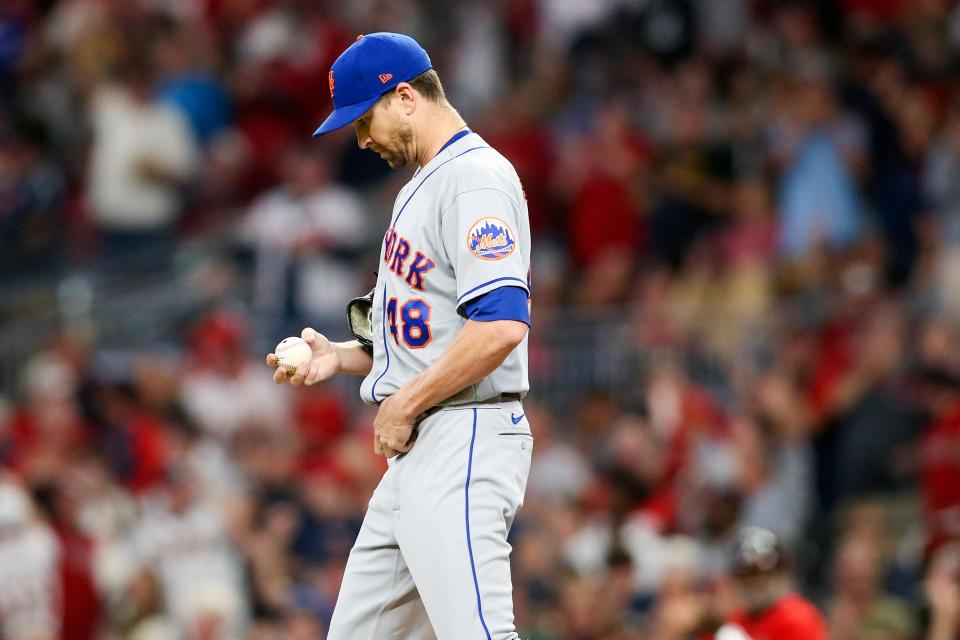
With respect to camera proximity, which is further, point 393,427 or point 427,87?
point 427,87

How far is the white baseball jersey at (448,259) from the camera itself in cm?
431

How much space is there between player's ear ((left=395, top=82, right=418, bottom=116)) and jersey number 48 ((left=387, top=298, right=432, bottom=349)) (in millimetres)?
515

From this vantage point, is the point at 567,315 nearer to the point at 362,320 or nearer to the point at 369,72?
the point at 362,320

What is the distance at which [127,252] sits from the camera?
13.3m

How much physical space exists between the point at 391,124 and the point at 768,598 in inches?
130

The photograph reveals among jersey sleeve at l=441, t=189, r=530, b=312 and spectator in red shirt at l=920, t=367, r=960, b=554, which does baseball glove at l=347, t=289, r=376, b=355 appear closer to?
jersey sleeve at l=441, t=189, r=530, b=312

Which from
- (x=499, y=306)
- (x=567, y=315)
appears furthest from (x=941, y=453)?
(x=499, y=306)

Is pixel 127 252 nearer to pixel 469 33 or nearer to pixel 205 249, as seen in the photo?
pixel 205 249

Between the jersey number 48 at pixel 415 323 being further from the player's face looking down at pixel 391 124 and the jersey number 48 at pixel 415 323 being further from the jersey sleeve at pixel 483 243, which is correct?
the player's face looking down at pixel 391 124

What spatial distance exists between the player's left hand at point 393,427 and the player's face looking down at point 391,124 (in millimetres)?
665

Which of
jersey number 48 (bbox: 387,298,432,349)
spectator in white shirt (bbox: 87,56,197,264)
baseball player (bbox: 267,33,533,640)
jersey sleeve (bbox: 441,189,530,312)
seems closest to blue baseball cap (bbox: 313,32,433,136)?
baseball player (bbox: 267,33,533,640)

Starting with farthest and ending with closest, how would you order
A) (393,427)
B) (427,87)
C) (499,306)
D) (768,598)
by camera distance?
(768,598), (427,87), (393,427), (499,306)

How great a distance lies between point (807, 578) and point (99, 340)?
566cm

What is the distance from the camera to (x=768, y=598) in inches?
274
